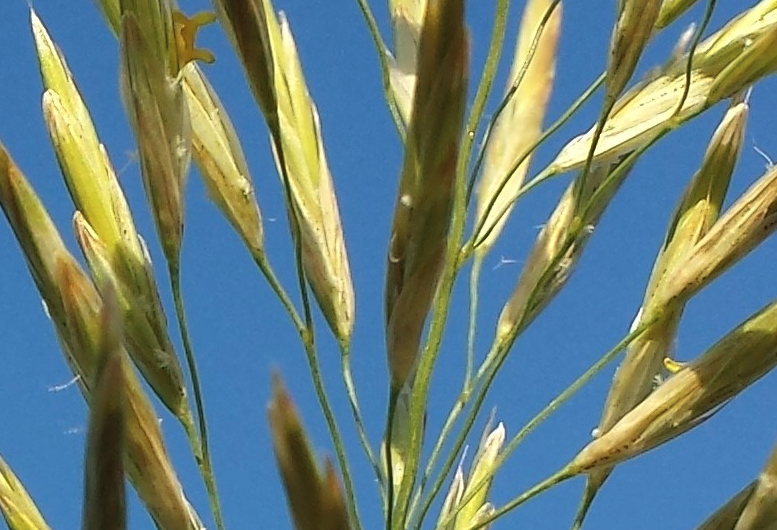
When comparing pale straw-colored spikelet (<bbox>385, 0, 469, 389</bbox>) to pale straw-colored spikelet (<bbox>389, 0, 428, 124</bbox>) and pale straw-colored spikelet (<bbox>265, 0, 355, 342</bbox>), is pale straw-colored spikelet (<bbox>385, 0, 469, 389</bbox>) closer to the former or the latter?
pale straw-colored spikelet (<bbox>265, 0, 355, 342</bbox>)

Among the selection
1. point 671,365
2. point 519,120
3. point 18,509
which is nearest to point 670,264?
point 671,365

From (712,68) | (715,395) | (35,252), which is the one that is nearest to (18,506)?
(35,252)

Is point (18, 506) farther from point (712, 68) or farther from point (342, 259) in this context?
point (712, 68)

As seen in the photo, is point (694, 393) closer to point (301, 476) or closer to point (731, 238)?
point (731, 238)

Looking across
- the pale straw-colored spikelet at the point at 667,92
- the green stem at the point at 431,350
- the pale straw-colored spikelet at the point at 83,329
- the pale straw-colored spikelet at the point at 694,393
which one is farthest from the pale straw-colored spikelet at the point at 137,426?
the pale straw-colored spikelet at the point at 667,92

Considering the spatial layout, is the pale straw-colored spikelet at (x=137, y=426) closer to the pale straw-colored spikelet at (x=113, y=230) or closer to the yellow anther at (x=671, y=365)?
the pale straw-colored spikelet at (x=113, y=230)

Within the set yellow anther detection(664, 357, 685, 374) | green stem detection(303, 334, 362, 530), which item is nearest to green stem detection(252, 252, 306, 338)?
green stem detection(303, 334, 362, 530)
